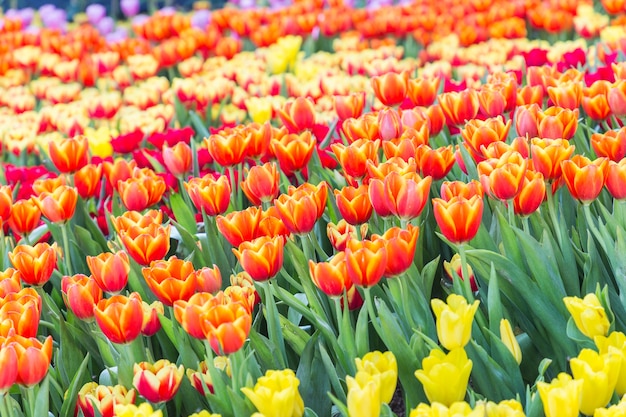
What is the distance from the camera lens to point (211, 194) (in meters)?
1.87

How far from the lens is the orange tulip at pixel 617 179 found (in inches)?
63.8

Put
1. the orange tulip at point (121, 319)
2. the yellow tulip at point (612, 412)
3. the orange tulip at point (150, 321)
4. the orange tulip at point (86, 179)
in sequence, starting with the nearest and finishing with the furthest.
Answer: the yellow tulip at point (612, 412) < the orange tulip at point (121, 319) < the orange tulip at point (150, 321) < the orange tulip at point (86, 179)

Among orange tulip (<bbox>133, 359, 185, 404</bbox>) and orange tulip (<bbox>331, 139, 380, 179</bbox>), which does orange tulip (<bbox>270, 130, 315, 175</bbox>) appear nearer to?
orange tulip (<bbox>331, 139, 380, 179</bbox>)

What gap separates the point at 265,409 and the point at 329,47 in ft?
14.9

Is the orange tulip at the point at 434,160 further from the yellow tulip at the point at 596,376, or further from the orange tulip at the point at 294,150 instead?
the yellow tulip at the point at 596,376

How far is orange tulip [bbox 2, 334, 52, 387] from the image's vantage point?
136 centimetres

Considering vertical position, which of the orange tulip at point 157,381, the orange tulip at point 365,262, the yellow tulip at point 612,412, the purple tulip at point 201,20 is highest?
the orange tulip at point 365,262

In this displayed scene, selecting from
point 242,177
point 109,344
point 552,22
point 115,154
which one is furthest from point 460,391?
point 552,22

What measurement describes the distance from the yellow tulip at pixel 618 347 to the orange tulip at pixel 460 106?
100 cm

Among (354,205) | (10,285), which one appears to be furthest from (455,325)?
(10,285)

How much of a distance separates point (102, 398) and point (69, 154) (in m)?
1.09

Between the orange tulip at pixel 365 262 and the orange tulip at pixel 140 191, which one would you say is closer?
the orange tulip at pixel 365 262

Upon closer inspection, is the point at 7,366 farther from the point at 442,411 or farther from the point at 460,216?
the point at 460,216

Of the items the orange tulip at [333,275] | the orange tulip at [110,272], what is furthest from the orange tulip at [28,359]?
the orange tulip at [333,275]
